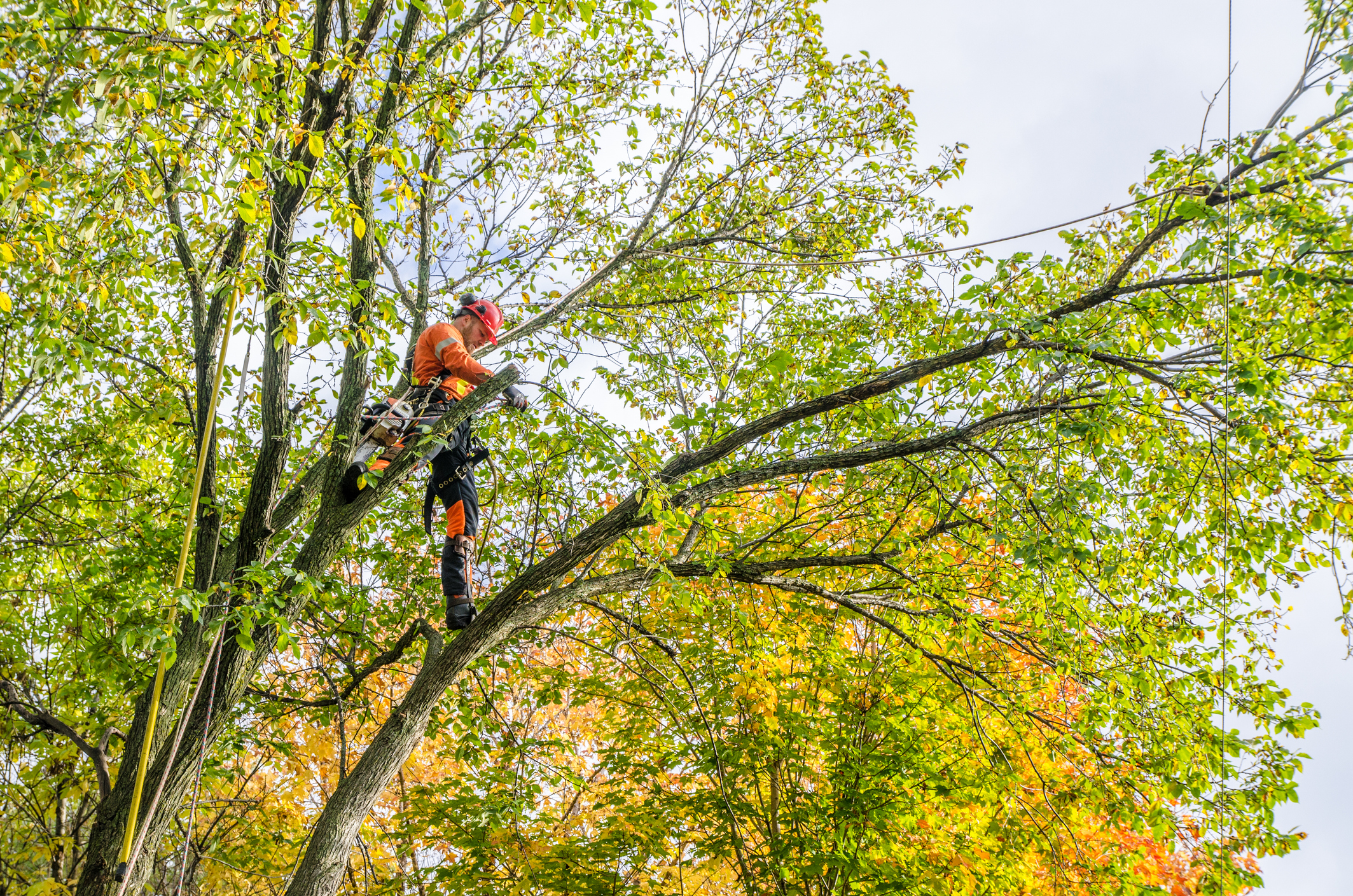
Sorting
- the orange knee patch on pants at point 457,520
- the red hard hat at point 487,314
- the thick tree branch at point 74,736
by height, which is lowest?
the thick tree branch at point 74,736

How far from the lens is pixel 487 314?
5.20 m

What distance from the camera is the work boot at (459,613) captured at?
5.15 metres

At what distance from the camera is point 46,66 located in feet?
10.7

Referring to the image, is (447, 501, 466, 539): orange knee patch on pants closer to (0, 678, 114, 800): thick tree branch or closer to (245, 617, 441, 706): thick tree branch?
(245, 617, 441, 706): thick tree branch

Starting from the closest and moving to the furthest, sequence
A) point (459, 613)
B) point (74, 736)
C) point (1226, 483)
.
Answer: point (1226, 483) → point (459, 613) → point (74, 736)

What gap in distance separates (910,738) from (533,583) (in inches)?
129

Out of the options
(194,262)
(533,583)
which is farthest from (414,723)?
(194,262)

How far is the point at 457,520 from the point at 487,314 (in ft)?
4.58

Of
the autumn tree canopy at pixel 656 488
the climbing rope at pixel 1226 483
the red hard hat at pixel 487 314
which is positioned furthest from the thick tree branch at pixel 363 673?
the climbing rope at pixel 1226 483

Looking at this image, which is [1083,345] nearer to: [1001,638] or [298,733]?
[1001,638]

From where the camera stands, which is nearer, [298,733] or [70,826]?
[70,826]

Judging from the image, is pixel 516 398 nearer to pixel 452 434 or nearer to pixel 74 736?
pixel 452 434

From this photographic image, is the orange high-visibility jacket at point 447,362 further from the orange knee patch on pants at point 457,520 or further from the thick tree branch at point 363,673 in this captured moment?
the thick tree branch at point 363,673

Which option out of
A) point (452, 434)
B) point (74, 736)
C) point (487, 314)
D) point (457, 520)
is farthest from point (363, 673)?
point (487, 314)
